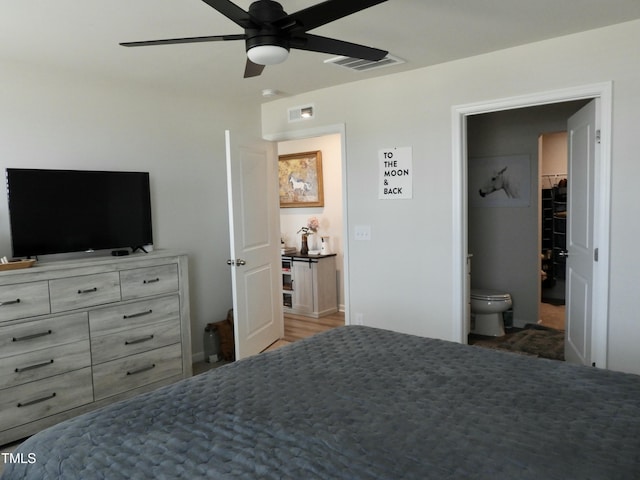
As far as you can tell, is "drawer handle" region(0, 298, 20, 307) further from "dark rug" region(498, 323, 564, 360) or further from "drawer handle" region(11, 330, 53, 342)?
"dark rug" region(498, 323, 564, 360)

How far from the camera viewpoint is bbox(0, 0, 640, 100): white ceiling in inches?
90.9

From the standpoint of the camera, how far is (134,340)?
3.22 metres

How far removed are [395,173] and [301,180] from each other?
2426 mm

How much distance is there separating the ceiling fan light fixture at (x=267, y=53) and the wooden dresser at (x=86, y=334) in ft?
6.20

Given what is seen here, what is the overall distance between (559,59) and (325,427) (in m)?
2.85

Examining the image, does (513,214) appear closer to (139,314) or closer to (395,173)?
(395,173)

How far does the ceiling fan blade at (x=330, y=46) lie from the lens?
1940 mm

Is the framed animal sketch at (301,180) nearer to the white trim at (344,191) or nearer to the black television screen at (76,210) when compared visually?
the white trim at (344,191)

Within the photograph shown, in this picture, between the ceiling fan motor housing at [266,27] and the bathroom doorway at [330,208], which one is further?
the bathroom doorway at [330,208]

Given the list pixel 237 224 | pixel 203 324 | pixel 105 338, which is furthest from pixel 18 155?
pixel 203 324

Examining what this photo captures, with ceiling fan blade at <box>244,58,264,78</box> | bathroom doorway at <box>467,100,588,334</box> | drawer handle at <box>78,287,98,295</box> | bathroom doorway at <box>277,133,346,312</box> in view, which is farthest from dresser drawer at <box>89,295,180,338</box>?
bathroom doorway at <box>467,100,588,334</box>

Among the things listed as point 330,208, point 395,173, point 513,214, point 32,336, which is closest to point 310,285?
point 330,208

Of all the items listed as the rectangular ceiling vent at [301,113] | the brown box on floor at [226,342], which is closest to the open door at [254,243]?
the brown box on floor at [226,342]

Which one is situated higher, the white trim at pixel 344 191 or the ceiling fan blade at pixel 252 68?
the ceiling fan blade at pixel 252 68
